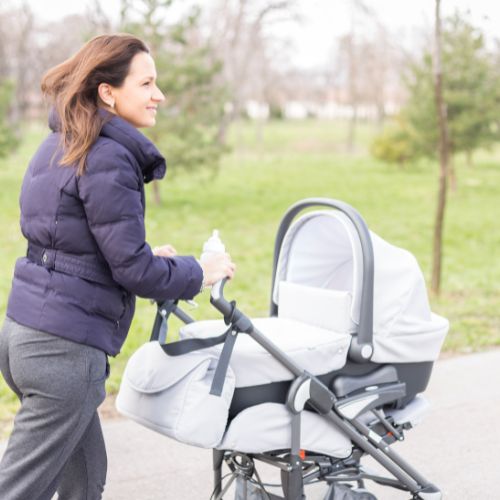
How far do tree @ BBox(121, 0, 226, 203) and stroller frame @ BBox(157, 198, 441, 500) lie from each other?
1021cm

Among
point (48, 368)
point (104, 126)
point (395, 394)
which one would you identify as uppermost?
point (104, 126)

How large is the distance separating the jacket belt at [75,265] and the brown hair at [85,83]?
0.26m

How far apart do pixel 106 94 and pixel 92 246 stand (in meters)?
0.44

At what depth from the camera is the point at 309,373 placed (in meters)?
2.61

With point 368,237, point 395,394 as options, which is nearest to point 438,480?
point 395,394

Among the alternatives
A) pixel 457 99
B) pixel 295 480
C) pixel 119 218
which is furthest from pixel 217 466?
pixel 457 99

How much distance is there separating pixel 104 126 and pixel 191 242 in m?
8.89

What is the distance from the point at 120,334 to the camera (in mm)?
2410

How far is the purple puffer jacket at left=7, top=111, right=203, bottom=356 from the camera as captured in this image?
2.20m

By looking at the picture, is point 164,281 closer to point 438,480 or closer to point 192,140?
point 438,480

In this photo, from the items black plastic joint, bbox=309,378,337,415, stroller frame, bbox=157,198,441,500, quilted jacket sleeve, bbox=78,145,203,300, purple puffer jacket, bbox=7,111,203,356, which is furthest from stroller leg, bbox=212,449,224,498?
quilted jacket sleeve, bbox=78,145,203,300

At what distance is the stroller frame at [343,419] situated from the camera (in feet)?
8.39

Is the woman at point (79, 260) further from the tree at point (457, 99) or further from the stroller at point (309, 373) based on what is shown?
the tree at point (457, 99)

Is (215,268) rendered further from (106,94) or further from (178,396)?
→ (106,94)
